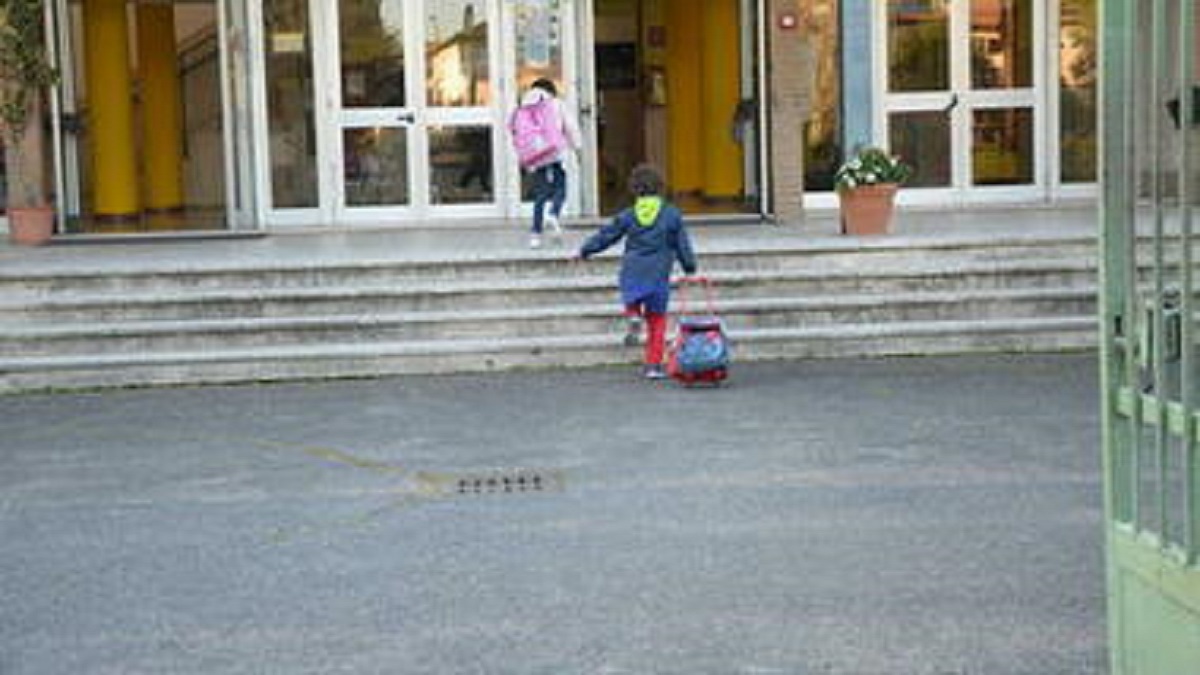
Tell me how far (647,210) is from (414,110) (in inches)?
261

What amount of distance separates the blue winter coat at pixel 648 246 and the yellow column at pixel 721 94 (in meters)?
7.42

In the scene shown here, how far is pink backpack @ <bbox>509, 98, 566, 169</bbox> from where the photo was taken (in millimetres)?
15789

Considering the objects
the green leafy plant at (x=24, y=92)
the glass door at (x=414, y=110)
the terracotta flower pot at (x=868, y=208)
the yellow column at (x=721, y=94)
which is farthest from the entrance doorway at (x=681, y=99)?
the green leafy plant at (x=24, y=92)

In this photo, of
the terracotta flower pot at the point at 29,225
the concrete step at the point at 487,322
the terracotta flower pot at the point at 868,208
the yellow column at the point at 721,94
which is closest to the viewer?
the concrete step at the point at 487,322

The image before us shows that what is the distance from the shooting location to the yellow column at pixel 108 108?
1939 cm

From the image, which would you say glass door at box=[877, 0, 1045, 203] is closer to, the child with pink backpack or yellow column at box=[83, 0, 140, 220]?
the child with pink backpack

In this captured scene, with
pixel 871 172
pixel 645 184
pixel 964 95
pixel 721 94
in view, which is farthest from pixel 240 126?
pixel 964 95

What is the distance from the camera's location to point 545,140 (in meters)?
15.8

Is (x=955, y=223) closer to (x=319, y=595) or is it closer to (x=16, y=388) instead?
(x=16, y=388)

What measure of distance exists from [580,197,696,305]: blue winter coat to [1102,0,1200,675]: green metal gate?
7.77m

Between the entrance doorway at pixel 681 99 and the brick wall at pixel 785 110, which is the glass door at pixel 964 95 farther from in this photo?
the brick wall at pixel 785 110

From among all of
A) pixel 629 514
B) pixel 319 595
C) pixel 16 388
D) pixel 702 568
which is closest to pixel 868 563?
pixel 702 568

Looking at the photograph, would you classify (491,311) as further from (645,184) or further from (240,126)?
(240,126)

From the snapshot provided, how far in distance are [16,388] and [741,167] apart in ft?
29.9
